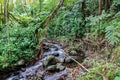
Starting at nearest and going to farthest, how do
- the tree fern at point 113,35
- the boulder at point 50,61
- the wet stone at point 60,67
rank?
the tree fern at point 113,35, the wet stone at point 60,67, the boulder at point 50,61

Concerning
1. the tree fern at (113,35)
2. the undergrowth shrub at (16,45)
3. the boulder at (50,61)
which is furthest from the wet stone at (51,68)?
the tree fern at (113,35)

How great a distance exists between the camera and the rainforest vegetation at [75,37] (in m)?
5.06

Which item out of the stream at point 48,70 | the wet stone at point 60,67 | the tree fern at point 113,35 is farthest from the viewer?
the wet stone at point 60,67

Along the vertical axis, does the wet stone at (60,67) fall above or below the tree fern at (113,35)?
below

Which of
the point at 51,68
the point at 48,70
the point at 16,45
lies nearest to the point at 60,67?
the point at 51,68

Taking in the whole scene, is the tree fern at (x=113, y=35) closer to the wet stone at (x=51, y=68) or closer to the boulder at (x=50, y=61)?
the wet stone at (x=51, y=68)

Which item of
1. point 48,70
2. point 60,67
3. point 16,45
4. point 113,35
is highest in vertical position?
point 113,35

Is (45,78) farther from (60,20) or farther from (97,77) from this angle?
(60,20)

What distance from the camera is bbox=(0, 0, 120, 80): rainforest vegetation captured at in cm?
506

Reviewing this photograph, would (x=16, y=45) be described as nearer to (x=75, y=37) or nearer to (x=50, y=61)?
(x=50, y=61)

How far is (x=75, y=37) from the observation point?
28.4ft

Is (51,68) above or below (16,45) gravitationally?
below

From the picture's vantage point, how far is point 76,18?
870 cm

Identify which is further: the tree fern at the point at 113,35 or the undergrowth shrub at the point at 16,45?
the undergrowth shrub at the point at 16,45
